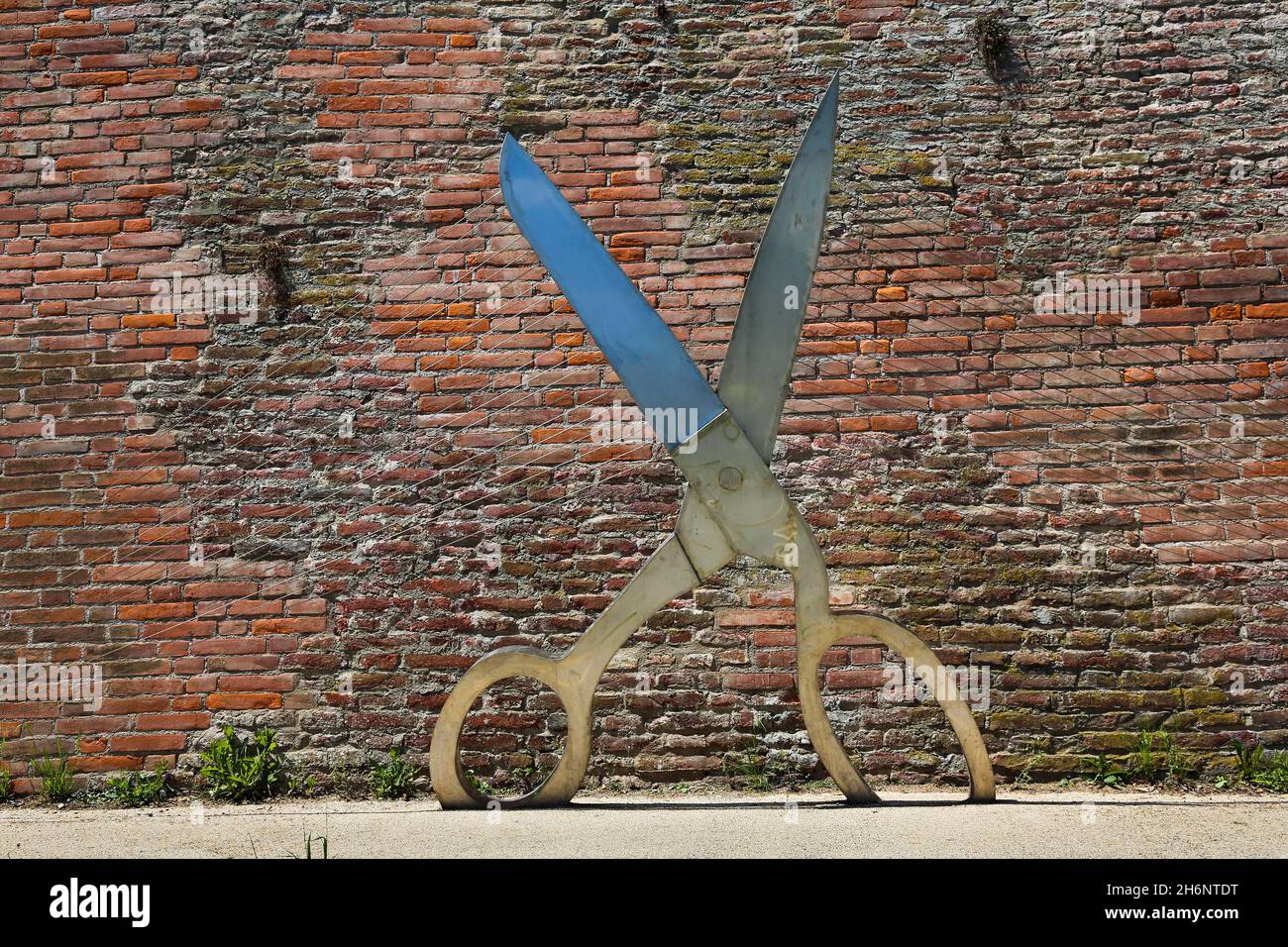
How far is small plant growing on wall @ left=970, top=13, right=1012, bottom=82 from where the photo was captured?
14.3 feet

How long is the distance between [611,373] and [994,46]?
6.65 ft

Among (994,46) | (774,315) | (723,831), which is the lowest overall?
(723,831)

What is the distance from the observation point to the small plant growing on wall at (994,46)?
4363 millimetres

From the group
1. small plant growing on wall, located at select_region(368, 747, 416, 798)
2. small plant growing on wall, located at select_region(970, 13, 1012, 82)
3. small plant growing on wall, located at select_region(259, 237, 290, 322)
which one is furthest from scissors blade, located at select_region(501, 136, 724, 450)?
small plant growing on wall, located at select_region(970, 13, 1012, 82)

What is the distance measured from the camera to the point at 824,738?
9.48 ft

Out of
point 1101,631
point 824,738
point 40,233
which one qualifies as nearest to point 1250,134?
point 1101,631

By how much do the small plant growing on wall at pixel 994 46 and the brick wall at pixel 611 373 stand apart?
0.04 metres

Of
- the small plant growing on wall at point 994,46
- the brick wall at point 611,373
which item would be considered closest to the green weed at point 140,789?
the brick wall at point 611,373

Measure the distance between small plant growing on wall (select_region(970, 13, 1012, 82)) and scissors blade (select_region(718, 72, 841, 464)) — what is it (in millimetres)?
1885

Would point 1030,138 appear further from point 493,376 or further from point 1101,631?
point 493,376

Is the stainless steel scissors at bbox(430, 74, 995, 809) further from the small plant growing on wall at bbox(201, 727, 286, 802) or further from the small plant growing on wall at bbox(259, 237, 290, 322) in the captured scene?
the small plant growing on wall at bbox(259, 237, 290, 322)

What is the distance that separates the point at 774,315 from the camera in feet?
9.47

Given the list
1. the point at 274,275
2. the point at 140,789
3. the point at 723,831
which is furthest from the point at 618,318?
the point at 140,789

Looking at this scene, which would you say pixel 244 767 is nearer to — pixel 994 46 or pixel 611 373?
pixel 611 373
